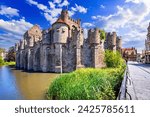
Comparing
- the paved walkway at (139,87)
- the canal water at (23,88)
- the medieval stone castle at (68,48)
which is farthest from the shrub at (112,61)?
the paved walkway at (139,87)

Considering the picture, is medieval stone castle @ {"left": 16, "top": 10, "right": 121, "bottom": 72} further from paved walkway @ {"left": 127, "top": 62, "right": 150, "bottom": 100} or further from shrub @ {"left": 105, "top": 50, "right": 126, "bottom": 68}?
paved walkway @ {"left": 127, "top": 62, "right": 150, "bottom": 100}

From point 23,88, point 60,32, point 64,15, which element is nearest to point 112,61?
point 60,32

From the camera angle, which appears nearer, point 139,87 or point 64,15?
point 139,87

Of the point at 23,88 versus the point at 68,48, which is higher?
the point at 68,48

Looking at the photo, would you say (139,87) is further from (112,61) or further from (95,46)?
(95,46)

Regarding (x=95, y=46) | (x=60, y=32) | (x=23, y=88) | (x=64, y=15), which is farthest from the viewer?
(x=64, y=15)

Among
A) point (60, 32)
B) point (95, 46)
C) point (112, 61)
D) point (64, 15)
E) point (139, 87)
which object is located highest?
point (64, 15)

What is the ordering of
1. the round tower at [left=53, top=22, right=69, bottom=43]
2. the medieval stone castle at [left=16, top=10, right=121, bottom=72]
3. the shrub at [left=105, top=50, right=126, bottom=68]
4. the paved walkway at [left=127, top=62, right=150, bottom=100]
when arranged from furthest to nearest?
1. the round tower at [left=53, top=22, right=69, bottom=43]
2. the medieval stone castle at [left=16, top=10, right=121, bottom=72]
3. the shrub at [left=105, top=50, right=126, bottom=68]
4. the paved walkway at [left=127, top=62, right=150, bottom=100]

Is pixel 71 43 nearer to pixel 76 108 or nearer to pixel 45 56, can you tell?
pixel 45 56

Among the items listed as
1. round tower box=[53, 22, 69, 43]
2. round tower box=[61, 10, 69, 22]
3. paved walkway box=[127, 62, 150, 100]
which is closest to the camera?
paved walkway box=[127, 62, 150, 100]

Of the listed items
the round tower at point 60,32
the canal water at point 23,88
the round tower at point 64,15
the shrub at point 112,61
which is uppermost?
the round tower at point 64,15

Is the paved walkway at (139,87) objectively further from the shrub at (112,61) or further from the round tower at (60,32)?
the round tower at (60,32)

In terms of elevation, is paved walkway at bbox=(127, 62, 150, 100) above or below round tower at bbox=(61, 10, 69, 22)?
below

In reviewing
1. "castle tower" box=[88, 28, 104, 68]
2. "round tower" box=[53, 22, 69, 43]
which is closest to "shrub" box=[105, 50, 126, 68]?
"castle tower" box=[88, 28, 104, 68]
